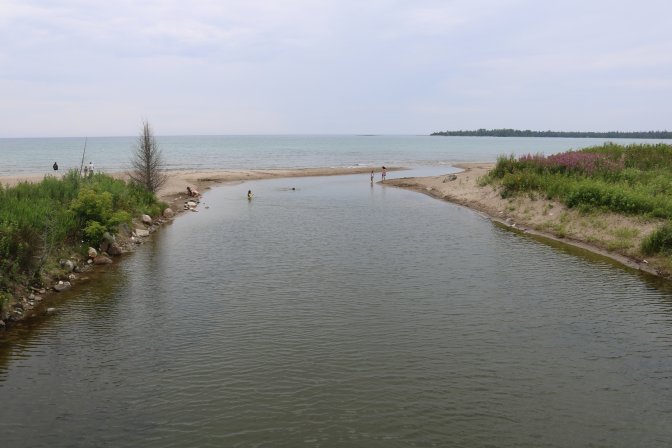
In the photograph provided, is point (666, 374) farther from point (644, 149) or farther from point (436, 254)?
point (644, 149)

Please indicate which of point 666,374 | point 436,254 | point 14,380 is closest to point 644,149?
point 436,254

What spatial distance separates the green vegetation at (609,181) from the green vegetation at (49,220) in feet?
106

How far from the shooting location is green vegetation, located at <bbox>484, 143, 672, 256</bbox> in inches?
1226

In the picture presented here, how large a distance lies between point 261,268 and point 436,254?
1081 centimetres

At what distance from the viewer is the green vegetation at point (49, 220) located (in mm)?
21172

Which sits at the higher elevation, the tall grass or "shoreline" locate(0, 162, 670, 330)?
the tall grass

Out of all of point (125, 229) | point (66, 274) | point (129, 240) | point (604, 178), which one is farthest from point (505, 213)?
point (66, 274)

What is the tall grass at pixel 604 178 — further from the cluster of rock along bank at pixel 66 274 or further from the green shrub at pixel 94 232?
the green shrub at pixel 94 232

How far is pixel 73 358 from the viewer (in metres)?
16.0

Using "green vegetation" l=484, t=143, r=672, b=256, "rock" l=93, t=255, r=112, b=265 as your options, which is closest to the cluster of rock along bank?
"rock" l=93, t=255, r=112, b=265

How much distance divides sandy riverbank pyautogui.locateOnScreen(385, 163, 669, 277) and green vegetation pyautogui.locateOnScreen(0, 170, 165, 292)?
30.6 meters

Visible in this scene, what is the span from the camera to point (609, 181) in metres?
40.1

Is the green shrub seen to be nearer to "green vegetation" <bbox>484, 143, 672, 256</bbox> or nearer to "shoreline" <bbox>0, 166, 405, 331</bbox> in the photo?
"shoreline" <bbox>0, 166, 405, 331</bbox>

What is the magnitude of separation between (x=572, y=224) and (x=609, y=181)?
811cm
